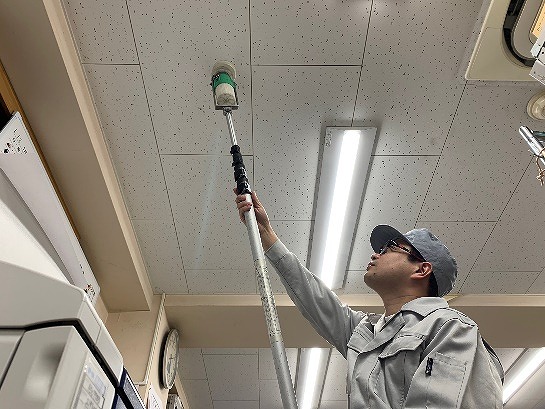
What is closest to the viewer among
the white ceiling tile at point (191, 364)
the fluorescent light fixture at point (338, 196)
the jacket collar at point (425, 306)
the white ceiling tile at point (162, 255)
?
the jacket collar at point (425, 306)

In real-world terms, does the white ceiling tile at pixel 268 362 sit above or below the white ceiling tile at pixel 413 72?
below

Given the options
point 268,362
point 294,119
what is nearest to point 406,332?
point 294,119

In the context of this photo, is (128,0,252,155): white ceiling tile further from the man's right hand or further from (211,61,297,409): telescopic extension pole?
the man's right hand

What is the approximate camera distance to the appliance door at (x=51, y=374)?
1.83ft

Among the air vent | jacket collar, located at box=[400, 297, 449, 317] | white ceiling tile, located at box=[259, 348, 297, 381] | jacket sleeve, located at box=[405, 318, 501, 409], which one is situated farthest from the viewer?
white ceiling tile, located at box=[259, 348, 297, 381]

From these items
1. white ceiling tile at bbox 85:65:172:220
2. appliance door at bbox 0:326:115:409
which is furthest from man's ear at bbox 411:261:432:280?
white ceiling tile at bbox 85:65:172:220

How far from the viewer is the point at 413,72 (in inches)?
73.7

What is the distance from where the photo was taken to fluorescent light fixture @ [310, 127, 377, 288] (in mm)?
2116

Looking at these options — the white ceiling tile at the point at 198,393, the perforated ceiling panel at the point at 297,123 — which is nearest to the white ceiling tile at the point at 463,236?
the perforated ceiling panel at the point at 297,123

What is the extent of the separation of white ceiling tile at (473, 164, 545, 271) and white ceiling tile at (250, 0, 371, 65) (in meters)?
1.16

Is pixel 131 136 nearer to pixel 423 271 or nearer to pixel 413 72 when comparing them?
pixel 413 72

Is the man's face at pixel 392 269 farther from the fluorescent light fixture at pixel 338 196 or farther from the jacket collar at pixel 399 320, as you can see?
the fluorescent light fixture at pixel 338 196

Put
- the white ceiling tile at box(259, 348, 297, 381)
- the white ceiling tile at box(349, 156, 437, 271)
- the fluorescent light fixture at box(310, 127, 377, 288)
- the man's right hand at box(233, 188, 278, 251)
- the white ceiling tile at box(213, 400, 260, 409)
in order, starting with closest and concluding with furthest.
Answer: the man's right hand at box(233, 188, 278, 251)
the fluorescent light fixture at box(310, 127, 377, 288)
the white ceiling tile at box(349, 156, 437, 271)
the white ceiling tile at box(259, 348, 297, 381)
the white ceiling tile at box(213, 400, 260, 409)

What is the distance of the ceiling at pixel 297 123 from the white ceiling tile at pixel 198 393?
153 cm
